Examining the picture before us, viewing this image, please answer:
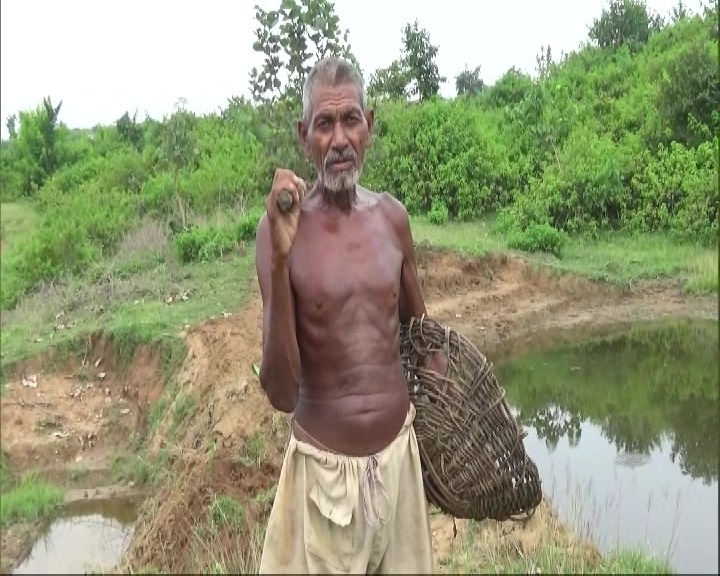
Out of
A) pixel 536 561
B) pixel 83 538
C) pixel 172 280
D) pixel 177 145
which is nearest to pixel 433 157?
pixel 177 145

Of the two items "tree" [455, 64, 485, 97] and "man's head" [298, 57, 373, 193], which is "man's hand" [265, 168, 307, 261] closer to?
"man's head" [298, 57, 373, 193]

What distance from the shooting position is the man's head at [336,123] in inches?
76.8

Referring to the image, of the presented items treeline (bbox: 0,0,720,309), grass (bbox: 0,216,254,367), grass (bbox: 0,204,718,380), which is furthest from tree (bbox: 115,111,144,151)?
grass (bbox: 0,216,254,367)

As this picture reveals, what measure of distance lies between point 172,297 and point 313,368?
268 inches

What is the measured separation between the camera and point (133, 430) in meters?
7.12

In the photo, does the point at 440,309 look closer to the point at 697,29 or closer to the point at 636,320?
the point at 636,320

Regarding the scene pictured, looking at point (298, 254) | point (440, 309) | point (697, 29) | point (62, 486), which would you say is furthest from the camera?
point (697, 29)

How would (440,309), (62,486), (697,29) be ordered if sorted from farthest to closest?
1. (697,29)
2. (440,309)
3. (62,486)

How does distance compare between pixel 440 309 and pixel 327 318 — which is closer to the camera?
pixel 327 318

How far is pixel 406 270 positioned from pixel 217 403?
4186 millimetres

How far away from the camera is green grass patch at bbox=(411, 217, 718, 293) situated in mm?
9711

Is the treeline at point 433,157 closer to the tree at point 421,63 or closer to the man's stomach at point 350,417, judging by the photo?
the tree at point 421,63

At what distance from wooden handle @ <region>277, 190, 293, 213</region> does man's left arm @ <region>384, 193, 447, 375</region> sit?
43 cm

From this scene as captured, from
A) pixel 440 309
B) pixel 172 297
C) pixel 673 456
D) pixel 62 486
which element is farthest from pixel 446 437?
pixel 440 309
